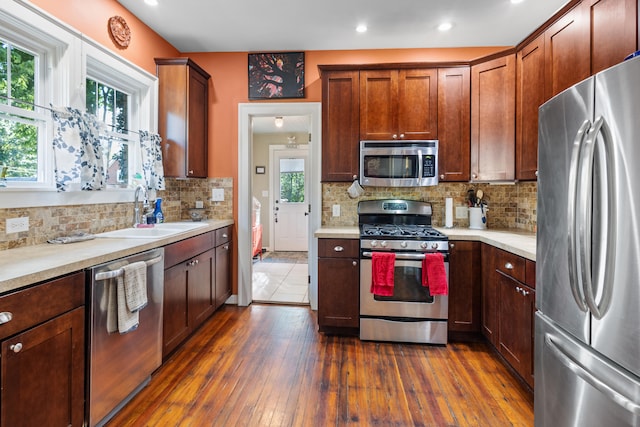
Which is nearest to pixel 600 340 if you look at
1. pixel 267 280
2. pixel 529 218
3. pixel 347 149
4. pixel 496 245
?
pixel 496 245

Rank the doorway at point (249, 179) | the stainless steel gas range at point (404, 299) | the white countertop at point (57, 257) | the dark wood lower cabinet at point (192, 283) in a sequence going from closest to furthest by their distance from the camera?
the white countertop at point (57, 257), the dark wood lower cabinet at point (192, 283), the stainless steel gas range at point (404, 299), the doorway at point (249, 179)

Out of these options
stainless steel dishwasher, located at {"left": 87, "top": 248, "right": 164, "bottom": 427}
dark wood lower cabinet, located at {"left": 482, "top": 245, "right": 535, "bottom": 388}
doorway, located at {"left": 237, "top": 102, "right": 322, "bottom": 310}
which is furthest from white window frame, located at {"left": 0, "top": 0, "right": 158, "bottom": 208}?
dark wood lower cabinet, located at {"left": 482, "top": 245, "right": 535, "bottom": 388}

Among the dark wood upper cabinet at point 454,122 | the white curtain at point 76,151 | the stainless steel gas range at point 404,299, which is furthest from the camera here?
the dark wood upper cabinet at point 454,122

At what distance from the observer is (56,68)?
2068mm

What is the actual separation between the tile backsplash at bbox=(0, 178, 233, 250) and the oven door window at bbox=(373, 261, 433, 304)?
6.31 feet

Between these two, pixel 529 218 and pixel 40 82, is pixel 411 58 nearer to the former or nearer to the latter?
pixel 529 218

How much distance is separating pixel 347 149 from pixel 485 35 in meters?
1.72

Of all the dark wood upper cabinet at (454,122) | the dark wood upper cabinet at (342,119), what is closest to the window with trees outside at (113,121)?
the dark wood upper cabinet at (342,119)

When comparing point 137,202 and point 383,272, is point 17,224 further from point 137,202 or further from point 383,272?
point 383,272

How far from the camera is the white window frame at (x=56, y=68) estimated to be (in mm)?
1795

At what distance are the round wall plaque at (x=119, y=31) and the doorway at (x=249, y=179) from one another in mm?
1138

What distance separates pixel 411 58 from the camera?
330cm

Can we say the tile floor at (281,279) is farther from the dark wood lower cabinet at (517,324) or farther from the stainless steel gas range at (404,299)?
the dark wood lower cabinet at (517,324)

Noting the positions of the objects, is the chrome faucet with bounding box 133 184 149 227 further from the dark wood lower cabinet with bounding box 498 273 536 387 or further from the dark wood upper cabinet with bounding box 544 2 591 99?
the dark wood upper cabinet with bounding box 544 2 591 99
